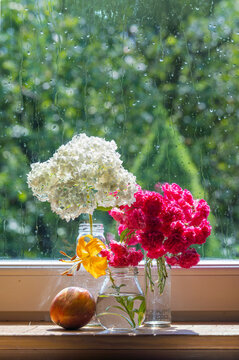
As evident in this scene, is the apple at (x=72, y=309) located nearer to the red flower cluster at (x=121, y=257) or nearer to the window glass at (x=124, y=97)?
the red flower cluster at (x=121, y=257)

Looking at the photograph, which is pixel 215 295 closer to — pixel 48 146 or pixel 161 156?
pixel 161 156

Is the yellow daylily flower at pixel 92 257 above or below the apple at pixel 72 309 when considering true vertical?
above

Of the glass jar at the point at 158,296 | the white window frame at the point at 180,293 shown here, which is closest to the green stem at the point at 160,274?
the glass jar at the point at 158,296

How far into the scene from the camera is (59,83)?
58.2 inches

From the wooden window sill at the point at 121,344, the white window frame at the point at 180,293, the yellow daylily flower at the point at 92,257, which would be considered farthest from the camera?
the white window frame at the point at 180,293

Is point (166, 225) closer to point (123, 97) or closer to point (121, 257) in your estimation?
point (121, 257)

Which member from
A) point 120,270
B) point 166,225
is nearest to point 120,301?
point 120,270

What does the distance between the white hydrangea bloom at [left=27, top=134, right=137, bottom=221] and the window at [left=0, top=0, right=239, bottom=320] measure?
0.95 ft

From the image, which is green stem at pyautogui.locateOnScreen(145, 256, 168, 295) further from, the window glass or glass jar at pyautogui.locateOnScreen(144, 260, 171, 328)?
the window glass

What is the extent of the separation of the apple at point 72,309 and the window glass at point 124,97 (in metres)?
0.27

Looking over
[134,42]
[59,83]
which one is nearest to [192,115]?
[134,42]

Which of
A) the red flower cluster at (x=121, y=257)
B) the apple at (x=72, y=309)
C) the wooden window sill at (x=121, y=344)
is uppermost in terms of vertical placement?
the red flower cluster at (x=121, y=257)

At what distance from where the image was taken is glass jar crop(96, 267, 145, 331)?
45.1 inches

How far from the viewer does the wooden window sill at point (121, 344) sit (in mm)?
1048
